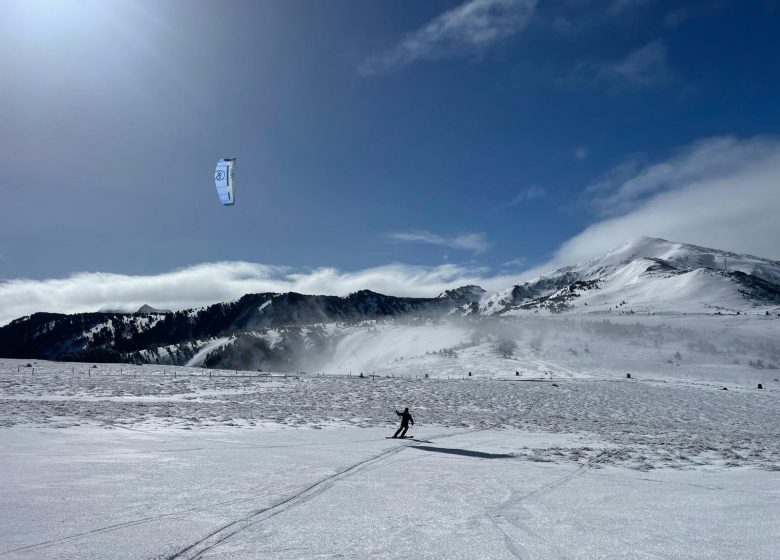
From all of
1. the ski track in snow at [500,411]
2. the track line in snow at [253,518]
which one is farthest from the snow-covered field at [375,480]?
the ski track in snow at [500,411]

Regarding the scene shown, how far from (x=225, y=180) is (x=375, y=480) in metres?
29.0

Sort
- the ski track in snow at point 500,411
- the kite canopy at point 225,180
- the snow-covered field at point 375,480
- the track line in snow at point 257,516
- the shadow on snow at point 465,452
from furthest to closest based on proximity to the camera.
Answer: the kite canopy at point 225,180 < the ski track in snow at point 500,411 < the shadow on snow at point 465,452 < the snow-covered field at point 375,480 < the track line in snow at point 257,516

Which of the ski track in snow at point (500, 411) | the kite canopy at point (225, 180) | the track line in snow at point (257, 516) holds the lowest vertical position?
the ski track in snow at point (500, 411)

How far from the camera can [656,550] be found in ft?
20.6

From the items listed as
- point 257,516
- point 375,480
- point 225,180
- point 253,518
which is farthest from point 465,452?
point 225,180

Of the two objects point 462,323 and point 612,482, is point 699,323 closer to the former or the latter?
point 462,323

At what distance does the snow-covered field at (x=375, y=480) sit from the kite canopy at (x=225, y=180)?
13.7m

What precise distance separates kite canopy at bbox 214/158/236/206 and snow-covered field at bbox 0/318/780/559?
1366cm

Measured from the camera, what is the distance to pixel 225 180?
34.4 meters

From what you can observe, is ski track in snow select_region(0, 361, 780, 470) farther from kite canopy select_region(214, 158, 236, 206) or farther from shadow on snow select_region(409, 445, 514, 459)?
kite canopy select_region(214, 158, 236, 206)

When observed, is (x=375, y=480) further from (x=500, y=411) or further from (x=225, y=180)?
(x=225, y=180)

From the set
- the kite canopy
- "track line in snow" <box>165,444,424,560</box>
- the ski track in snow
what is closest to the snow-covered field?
"track line in snow" <box>165,444,424,560</box>

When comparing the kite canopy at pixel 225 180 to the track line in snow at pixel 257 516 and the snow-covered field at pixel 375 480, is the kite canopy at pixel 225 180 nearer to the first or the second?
the snow-covered field at pixel 375 480

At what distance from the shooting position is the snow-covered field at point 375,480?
6.24 metres
